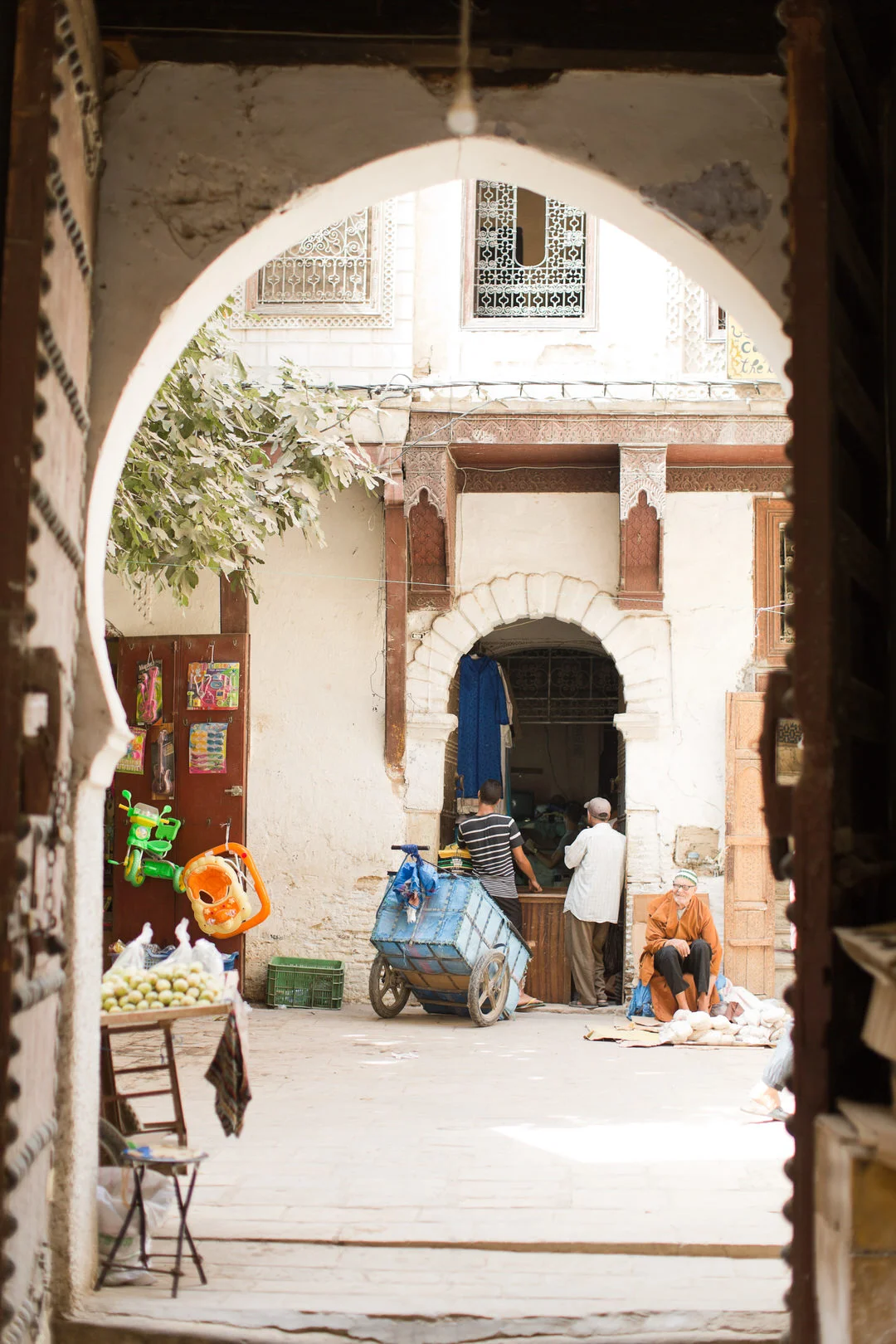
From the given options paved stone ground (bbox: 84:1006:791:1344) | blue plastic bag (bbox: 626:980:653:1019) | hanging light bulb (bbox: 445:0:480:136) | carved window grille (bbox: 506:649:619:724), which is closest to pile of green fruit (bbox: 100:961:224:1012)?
paved stone ground (bbox: 84:1006:791:1344)

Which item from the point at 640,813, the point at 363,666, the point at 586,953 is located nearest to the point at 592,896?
the point at 586,953

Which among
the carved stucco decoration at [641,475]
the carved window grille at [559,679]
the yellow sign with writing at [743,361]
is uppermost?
the yellow sign with writing at [743,361]

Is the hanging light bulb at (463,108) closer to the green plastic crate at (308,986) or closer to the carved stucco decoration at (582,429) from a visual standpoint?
the carved stucco decoration at (582,429)

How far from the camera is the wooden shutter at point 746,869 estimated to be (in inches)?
408

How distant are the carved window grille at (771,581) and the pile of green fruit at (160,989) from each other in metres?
7.15

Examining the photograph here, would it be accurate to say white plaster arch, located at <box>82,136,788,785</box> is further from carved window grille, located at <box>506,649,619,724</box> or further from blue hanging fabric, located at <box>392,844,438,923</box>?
carved window grille, located at <box>506,649,619,724</box>

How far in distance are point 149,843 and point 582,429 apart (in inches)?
185

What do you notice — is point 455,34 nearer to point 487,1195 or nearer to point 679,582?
point 487,1195

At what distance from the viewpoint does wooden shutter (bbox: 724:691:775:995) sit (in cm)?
1037

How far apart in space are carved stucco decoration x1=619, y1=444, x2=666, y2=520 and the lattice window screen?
120 cm

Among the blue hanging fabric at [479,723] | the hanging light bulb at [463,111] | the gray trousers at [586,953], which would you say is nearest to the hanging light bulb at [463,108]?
the hanging light bulb at [463,111]

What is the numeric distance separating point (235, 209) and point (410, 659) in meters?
7.35

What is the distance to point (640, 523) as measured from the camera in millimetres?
10680

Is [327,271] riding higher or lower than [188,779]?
higher
